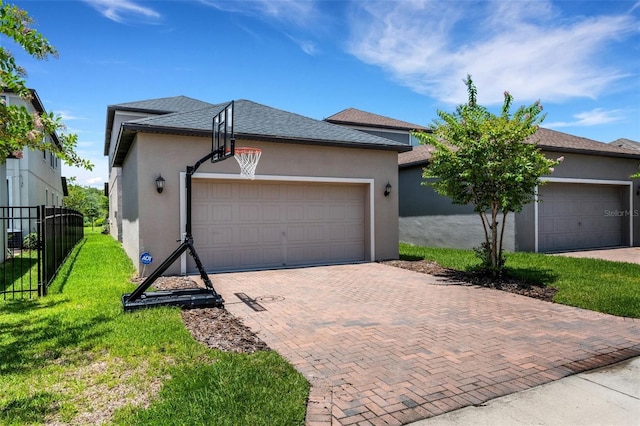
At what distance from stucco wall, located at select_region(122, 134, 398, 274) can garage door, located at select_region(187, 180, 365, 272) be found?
19.2 inches

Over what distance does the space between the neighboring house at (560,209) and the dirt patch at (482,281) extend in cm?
A: 393

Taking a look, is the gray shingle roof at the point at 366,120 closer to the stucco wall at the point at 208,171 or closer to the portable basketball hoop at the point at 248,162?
the stucco wall at the point at 208,171

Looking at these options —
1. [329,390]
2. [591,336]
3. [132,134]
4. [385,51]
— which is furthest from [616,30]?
[132,134]

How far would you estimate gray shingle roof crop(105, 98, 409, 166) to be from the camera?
9430mm

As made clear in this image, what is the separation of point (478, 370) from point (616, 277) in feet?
23.7

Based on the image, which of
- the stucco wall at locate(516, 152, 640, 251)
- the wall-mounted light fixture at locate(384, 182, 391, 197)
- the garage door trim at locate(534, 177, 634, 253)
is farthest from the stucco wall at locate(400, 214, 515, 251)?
the wall-mounted light fixture at locate(384, 182, 391, 197)

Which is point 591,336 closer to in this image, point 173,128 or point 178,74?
point 173,128

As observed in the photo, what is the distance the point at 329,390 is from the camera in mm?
3625

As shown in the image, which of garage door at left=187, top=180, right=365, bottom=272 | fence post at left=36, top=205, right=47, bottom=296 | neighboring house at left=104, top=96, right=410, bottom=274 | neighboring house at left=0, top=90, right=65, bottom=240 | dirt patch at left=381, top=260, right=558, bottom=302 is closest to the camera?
fence post at left=36, top=205, right=47, bottom=296

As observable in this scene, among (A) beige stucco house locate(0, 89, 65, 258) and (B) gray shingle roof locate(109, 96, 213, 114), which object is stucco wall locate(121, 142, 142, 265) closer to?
(A) beige stucco house locate(0, 89, 65, 258)

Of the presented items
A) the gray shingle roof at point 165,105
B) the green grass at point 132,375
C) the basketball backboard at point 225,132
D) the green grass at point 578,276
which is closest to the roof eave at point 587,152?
the green grass at point 578,276

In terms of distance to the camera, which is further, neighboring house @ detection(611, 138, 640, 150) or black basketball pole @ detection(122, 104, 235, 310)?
neighboring house @ detection(611, 138, 640, 150)

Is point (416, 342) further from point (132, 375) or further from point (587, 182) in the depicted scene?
point (587, 182)

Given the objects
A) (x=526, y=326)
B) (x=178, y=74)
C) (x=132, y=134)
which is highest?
(x=178, y=74)
